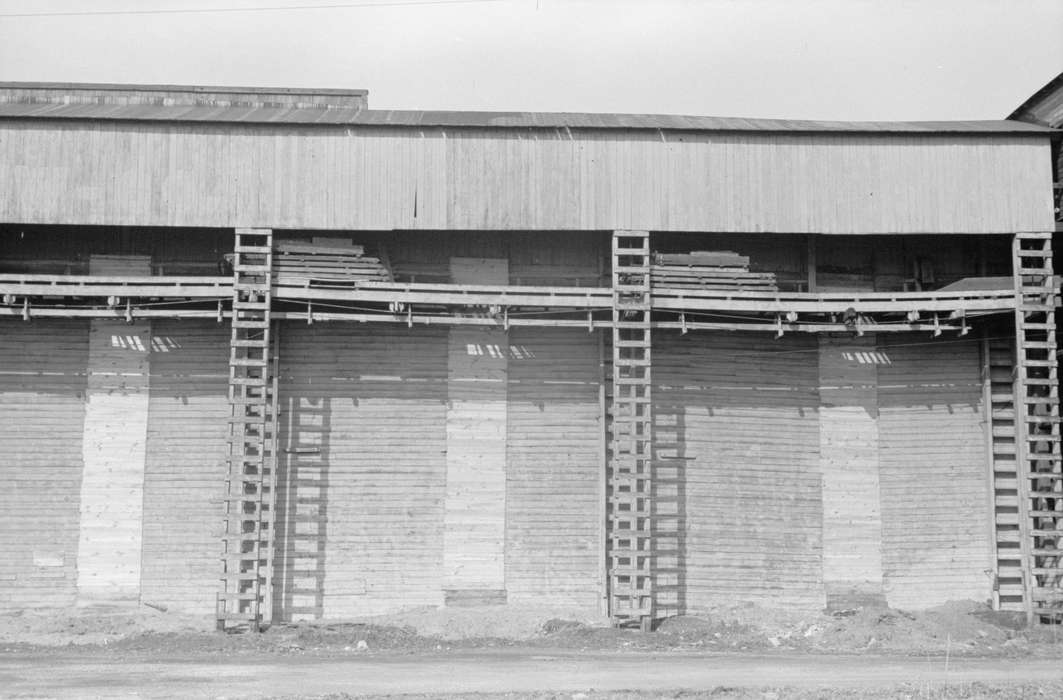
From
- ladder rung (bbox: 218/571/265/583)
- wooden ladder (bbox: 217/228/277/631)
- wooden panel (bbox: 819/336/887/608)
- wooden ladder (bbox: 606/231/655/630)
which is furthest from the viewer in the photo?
wooden panel (bbox: 819/336/887/608)

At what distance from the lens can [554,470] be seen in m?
24.1

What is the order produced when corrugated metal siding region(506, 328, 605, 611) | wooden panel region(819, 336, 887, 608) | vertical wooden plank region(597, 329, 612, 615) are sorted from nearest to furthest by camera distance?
vertical wooden plank region(597, 329, 612, 615) → corrugated metal siding region(506, 328, 605, 611) → wooden panel region(819, 336, 887, 608)

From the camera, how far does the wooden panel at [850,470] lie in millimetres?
24312

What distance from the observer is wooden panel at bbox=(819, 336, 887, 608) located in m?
24.3

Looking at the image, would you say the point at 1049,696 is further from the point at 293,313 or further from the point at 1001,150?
the point at 293,313

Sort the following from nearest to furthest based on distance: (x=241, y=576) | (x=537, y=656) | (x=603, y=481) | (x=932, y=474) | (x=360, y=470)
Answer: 1. (x=537, y=656)
2. (x=241, y=576)
3. (x=360, y=470)
4. (x=603, y=481)
5. (x=932, y=474)

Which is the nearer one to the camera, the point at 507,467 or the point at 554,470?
the point at 507,467

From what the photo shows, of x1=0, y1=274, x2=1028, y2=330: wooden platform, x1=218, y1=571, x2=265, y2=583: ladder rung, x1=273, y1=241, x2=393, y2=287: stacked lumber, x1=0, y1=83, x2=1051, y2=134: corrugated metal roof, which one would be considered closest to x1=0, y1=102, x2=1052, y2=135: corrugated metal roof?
x1=0, y1=83, x2=1051, y2=134: corrugated metal roof

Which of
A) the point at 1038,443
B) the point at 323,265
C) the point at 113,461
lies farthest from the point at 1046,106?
the point at 113,461

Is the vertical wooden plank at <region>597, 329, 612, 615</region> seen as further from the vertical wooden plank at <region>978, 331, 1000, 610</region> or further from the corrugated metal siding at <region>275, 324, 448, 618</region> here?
the vertical wooden plank at <region>978, 331, 1000, 610</region>

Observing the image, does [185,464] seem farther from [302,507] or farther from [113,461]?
[302,507]

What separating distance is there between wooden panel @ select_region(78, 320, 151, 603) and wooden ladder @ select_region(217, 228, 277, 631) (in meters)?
2.35

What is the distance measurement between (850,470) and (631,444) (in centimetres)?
587

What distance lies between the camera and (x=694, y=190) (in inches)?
932
